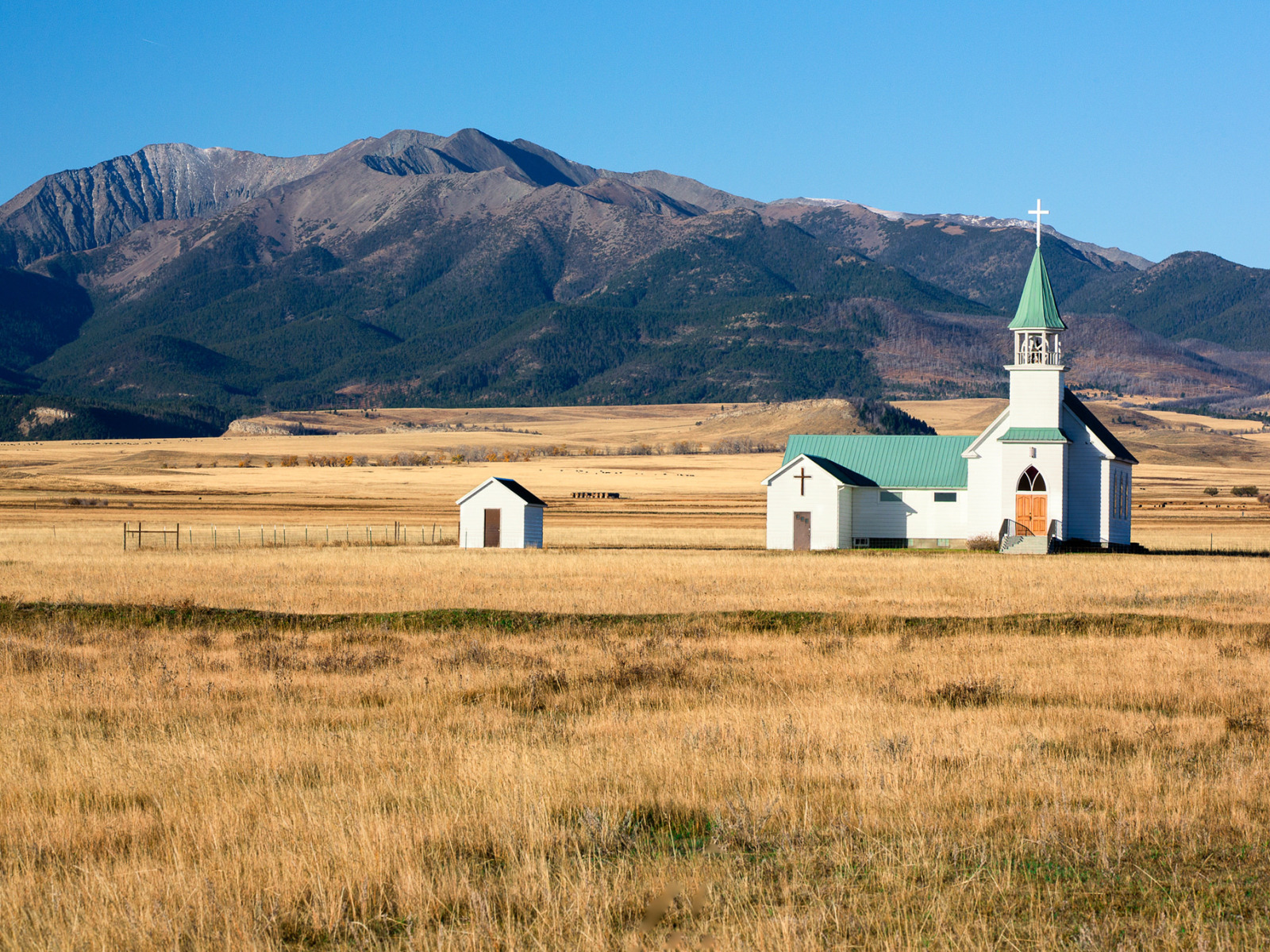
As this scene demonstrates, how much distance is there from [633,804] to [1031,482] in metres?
46.5

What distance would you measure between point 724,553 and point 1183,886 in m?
41.5

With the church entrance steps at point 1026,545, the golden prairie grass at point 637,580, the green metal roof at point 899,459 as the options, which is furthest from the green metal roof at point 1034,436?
the golden prairie grass at point 637,580

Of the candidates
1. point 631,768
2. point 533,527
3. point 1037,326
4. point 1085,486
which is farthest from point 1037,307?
point 631,768

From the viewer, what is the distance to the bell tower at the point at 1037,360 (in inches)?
2142

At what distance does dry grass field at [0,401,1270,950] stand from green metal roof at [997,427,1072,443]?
19.4 m

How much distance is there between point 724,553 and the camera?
49.8m

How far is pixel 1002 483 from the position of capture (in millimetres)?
53875

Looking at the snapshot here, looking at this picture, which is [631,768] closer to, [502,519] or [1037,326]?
[502,519]

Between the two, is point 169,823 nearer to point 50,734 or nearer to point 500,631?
point 50,734

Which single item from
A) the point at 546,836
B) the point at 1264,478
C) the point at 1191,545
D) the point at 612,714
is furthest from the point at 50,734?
the point at 1264,478

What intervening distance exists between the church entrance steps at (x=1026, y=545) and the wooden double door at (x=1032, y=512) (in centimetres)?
139

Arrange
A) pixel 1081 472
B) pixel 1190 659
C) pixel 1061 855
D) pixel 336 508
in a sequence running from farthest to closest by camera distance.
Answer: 1. pixel 336 508
2. pixel 1081 472
3. pixel 1190 659
4. pixel 1061 855

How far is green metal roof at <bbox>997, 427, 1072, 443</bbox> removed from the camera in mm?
53000

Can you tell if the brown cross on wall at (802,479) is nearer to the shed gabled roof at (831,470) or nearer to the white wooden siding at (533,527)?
the shed gabled roof at (831,470)
